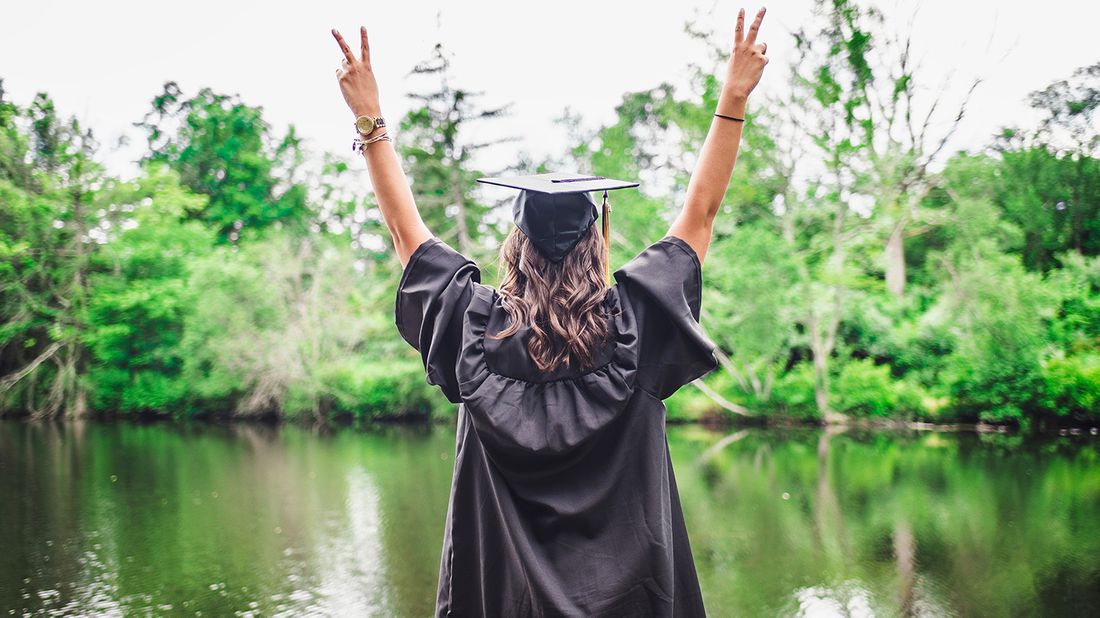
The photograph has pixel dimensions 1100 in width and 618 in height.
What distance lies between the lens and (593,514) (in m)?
1.31

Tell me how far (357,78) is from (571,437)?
0.76 metres

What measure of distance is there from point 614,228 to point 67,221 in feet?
51.8

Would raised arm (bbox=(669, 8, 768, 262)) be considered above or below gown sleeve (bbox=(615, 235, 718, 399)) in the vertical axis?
above

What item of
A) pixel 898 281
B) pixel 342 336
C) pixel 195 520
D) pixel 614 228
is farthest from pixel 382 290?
pixel 195 520

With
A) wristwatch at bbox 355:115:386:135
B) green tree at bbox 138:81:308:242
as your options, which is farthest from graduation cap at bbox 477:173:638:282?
green tree at bbox 138:81:308:242

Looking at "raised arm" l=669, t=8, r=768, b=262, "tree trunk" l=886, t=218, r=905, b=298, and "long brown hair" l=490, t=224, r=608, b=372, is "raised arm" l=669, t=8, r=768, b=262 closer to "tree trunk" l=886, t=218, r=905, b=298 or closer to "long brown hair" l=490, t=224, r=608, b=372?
"long brown hair" l=490, t=224, r=608, b=372

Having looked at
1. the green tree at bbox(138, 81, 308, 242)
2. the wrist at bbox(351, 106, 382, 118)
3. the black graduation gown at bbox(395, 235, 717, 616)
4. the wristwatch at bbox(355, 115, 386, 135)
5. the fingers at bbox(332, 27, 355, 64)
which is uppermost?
the green tree at bbox(138, 81, 308, 242)

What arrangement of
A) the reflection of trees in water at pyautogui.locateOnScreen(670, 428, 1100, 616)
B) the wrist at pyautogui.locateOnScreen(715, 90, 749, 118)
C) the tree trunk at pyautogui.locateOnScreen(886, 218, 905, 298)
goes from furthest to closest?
the tree trunk at pyautogui.locateOnScreen(886, 218, 905, 298) < the reflection of trees in water at pyautogui.locateOnScreen(670, 428, 1100, 616) < the wrist at pyautogui.locateOnScreen(715, 90, 749, 118)

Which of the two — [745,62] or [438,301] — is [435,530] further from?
[745,62]

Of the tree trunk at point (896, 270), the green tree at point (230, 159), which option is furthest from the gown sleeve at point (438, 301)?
the green tree at point (230, 159)

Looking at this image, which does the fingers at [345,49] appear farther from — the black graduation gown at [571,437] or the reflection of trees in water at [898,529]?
the reflection of trees in water at [898,529]

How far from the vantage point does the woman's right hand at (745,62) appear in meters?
1.42

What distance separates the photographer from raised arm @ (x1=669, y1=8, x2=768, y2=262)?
4.50 feet

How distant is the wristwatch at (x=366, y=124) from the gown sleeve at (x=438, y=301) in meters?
0.24
